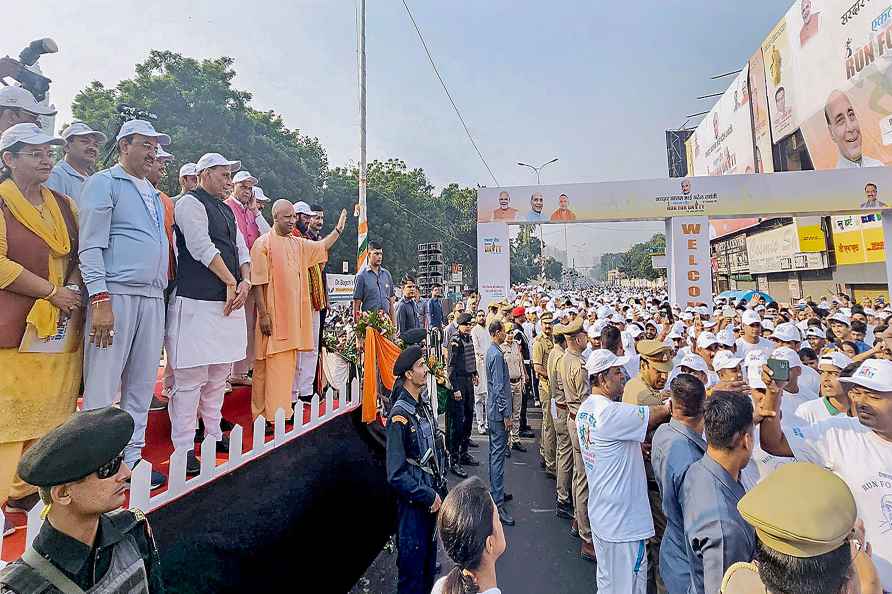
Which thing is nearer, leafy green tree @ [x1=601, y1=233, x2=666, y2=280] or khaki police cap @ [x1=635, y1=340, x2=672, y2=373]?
khaki police cap @ [x1=635, y1=340, x2=672, y2=373]

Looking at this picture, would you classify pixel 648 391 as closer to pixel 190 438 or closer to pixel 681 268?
pixel 190 438

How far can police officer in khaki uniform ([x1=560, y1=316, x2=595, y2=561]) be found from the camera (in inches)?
146

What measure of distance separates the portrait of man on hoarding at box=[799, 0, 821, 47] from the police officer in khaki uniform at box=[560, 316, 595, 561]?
24.1 metres

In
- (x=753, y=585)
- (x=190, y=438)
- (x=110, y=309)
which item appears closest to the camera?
(x=753, y=585)

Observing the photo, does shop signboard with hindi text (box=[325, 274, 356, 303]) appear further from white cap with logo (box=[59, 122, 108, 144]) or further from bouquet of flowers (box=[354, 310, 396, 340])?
white cap with logo (box=[59, 122, 108, 144])

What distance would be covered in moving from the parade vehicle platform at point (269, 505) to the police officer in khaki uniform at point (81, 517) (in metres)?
0.45

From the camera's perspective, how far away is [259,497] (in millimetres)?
2496

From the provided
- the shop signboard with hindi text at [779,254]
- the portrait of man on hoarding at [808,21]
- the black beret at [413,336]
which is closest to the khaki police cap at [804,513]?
the black beret at [413,336]

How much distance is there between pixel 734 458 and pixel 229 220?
3437 millimetres

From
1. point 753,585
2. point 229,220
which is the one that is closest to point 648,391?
point 753,585

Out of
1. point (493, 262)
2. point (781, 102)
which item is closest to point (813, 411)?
point (493, 262)

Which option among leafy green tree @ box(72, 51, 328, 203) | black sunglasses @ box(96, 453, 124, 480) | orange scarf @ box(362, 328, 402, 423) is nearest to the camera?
black sunglasses @ box(96, 453, 124, 480)

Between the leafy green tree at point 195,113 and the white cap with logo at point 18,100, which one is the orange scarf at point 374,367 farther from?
the leafy green tree at point 195,113

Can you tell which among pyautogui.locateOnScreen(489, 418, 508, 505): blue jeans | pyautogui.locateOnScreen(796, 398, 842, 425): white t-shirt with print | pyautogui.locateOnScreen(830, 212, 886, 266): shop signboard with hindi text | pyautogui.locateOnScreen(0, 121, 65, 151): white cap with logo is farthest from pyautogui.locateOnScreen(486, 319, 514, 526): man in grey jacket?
pyautogui.locateOnScreen(830, 212, 886, 266): shop signboard with hindi text
